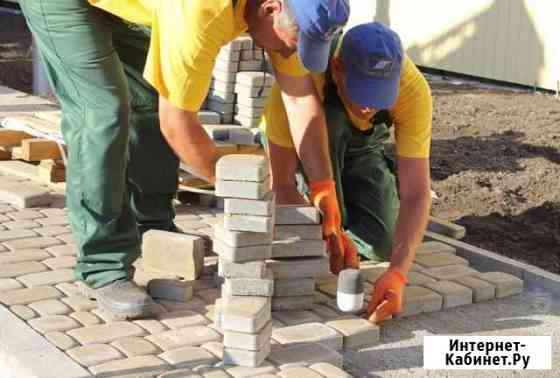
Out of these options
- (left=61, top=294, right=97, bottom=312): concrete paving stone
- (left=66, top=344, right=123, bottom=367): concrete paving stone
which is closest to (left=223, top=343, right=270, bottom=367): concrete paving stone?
(left=66, top=344, right=123, bottom=367): concrete paving stone

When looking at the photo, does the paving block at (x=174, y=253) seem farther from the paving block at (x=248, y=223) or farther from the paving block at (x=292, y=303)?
the paving block at (x=248, y=223)

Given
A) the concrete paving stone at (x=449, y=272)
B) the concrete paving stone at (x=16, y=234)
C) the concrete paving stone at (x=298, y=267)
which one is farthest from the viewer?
the concrete paving stone at (x=16, y=234)

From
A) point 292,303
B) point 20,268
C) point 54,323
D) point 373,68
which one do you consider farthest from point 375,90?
point 20,268

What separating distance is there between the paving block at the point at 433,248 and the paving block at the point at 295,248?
1120mm

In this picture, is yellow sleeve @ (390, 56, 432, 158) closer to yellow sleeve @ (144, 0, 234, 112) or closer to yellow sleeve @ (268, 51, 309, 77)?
yellow sleeve @ (268, 51, 309, 77)

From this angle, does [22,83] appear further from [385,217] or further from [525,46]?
[385,217]

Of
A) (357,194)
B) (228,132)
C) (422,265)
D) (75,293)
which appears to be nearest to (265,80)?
(228,132)

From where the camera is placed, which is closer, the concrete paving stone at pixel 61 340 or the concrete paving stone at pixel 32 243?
the concrete paving stone at pixel 61 340

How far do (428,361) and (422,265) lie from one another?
116 centimetres

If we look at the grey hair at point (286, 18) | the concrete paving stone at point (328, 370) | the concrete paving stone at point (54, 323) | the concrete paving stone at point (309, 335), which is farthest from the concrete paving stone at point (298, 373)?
the grey hair at point (286, 18)

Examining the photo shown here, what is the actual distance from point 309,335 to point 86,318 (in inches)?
38.3

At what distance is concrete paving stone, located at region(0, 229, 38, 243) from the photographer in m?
5.54

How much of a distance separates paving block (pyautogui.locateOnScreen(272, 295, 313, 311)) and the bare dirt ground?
6.10ft

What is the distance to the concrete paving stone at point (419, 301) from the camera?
4.86 meters
